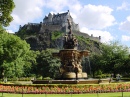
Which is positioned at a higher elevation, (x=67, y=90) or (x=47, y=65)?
(x=47, y=65)

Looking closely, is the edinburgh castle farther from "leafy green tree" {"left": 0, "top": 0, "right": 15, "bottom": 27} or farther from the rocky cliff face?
"leafy green tree" {"left": 0, "top": 0, "right": 15, "bottom": 27}

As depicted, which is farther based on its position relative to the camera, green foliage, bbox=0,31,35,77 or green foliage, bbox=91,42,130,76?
green foliage, bbox=91,42,130,76

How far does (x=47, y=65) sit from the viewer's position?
3105 inches

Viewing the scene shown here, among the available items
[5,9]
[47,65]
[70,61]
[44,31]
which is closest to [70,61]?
[70,61]

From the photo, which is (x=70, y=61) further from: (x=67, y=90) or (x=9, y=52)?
(x=9, y=52)

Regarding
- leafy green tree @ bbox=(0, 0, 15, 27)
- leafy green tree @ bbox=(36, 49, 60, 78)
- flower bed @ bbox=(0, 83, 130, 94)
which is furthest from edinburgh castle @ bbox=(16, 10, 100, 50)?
flower bed @ bbox=(0, 83, 130, 94)

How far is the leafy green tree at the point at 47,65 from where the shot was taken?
77.2 metres

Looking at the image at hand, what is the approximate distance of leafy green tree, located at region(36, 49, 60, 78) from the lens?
77169mm

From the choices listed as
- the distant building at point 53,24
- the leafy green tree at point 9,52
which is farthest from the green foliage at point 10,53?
the distant building at point 53,24

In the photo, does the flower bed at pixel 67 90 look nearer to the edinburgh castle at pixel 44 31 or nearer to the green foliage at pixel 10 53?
the green foliage at pixel 10 53

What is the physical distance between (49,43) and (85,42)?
16037 mm

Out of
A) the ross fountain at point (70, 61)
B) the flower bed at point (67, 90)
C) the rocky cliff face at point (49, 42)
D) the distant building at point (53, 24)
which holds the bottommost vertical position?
the flower bed at point (67, 90)

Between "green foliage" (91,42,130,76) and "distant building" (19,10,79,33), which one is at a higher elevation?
"distant building" (19,10,79,33)

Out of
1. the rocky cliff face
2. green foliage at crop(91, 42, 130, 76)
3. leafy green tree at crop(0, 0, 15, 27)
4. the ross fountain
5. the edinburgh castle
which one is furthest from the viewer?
the edinburgh castle
